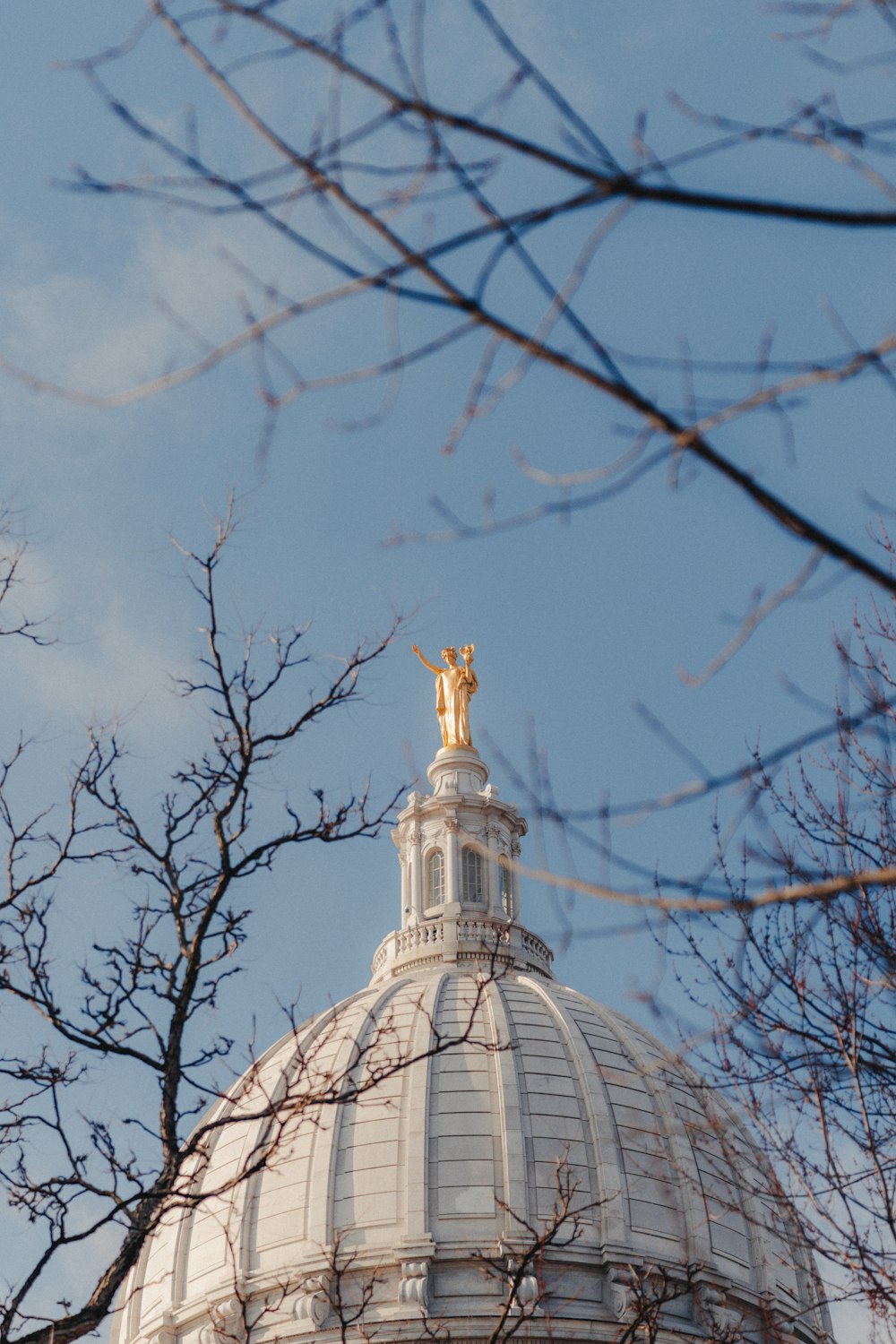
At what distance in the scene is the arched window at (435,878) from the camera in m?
59.9

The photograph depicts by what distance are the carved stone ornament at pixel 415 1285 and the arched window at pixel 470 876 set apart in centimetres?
1938

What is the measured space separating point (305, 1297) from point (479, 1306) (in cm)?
417

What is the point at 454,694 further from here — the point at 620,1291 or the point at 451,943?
the point at 620,1291

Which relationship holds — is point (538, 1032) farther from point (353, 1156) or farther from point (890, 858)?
point (890, 858)

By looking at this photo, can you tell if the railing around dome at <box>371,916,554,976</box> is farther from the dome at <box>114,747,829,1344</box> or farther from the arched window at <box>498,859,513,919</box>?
the dome at <box>114,747,829,1344</box>

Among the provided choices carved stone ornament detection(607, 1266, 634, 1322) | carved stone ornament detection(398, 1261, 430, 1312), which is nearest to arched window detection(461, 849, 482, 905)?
carved stone ornament detection(607, 1266, 634, 1322)

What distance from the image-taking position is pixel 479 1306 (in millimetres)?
39844

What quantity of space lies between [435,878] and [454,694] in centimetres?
706

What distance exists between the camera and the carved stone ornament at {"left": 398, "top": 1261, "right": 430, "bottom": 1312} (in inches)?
1571

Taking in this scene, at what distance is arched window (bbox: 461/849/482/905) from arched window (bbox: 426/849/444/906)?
2.56 ft

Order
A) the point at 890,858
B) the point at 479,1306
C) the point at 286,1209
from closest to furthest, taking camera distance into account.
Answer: the point at 890,858, the point at 479,1306, the point at 286,1209

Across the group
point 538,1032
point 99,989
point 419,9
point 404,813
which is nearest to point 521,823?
point 404,813

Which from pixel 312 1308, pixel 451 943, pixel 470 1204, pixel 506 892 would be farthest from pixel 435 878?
pixel 312 1308

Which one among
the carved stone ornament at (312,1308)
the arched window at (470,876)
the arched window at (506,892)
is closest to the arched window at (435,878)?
the arched window at (470,876)
